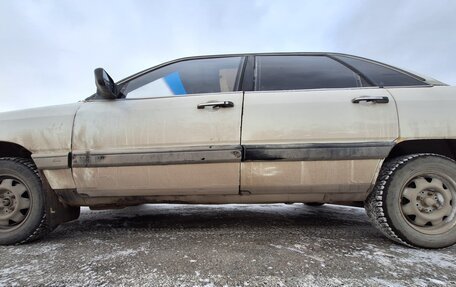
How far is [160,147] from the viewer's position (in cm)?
215

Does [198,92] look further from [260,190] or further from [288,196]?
[288,196]

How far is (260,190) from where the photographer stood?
219 centimetres

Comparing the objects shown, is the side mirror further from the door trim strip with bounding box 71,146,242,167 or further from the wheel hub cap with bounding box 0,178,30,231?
the wheel hub cap with bounding box 0,178,30,231

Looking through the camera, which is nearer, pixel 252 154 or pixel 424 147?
pixel 252 154

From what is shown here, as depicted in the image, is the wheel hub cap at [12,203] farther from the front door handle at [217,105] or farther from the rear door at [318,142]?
the rear door at [318,142]

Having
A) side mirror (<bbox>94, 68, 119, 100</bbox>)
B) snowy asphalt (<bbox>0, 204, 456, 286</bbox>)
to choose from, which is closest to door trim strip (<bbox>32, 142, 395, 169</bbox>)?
side mirror (<bbox>94, 68, 119, 100</bbox>)

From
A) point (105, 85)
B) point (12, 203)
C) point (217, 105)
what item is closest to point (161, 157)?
point (217, 105)

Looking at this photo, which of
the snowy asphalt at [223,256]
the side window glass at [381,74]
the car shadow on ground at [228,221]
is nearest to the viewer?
the snowy asphalt at [223,256]

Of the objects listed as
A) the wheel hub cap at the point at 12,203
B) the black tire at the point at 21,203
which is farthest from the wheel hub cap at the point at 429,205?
the wheel hub cap at the point at 12,203

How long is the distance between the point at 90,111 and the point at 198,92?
84 cm

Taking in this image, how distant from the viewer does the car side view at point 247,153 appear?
82.5 inches

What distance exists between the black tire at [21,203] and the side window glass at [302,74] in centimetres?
186

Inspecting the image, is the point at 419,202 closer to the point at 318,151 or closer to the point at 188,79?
the point at 318,151

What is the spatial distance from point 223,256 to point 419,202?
1.44 metres
